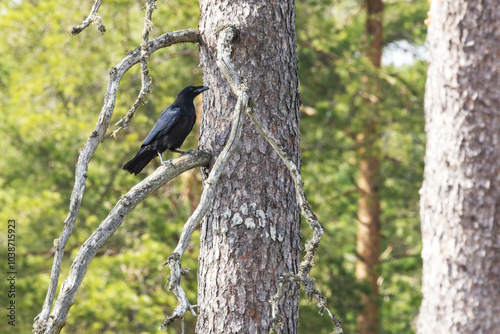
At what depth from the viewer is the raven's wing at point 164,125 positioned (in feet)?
15.2

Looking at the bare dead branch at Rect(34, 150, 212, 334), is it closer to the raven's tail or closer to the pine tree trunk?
the pine tree trunk

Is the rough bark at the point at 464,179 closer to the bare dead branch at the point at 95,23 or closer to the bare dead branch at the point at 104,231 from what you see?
the bare dead branch at the point at 104,231

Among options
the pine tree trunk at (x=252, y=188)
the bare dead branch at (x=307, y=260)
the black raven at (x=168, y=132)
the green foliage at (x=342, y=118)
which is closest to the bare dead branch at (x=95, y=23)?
the pine tree trunk at (x=252, y=188)

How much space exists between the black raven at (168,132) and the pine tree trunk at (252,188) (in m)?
1.18

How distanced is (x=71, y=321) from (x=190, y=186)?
3300mm

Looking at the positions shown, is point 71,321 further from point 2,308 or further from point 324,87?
point 324,87

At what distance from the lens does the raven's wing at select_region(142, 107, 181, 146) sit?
4.64 m

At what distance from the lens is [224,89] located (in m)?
3.43

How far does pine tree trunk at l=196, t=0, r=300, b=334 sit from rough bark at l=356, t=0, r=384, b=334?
8182 mm

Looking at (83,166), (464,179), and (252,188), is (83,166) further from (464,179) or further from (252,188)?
(464,179)

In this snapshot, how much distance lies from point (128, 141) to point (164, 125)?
581 centimetres

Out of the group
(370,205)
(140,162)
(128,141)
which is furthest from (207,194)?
(370,205)

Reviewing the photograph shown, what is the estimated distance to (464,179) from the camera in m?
4.45

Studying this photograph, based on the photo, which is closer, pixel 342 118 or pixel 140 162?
pixel 140 162
